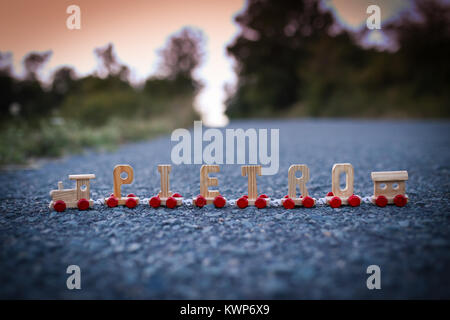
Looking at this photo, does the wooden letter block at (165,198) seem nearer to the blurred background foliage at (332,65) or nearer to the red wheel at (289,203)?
the red wheel at (289,203)

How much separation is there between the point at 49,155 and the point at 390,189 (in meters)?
6.88

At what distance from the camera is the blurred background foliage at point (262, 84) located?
30.8ft

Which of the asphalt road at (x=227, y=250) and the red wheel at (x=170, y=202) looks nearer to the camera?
the asphalt road at (x=227, y=250)

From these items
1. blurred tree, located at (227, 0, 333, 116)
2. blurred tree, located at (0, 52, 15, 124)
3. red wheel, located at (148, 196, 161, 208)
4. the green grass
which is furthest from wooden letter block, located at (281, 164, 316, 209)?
blurred tree, located at (227, 0, 333, 116)

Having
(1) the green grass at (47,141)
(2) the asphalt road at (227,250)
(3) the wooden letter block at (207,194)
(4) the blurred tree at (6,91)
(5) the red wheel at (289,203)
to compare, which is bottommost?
(2) the asphalt road at (227,250)

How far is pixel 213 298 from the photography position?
5.12 ft

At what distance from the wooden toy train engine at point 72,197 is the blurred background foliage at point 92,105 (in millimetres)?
3732

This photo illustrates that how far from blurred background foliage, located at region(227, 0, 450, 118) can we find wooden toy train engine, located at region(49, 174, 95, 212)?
66.8 feet

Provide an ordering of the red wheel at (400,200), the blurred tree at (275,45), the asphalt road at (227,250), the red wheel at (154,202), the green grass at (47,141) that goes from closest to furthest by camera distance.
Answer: the asphalt road at (227,250) < the red wheel at (400,200) < the red wheel at (154,202) < the green grass at (47,141) < the blurred tree at (275,45)

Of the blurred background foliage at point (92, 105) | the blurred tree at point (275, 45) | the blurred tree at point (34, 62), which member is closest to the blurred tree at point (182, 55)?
the blurred background foliage at point (92, 105)

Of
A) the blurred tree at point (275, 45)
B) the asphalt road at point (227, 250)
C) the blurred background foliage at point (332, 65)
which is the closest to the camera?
the asphalt road at point (227, 250)
